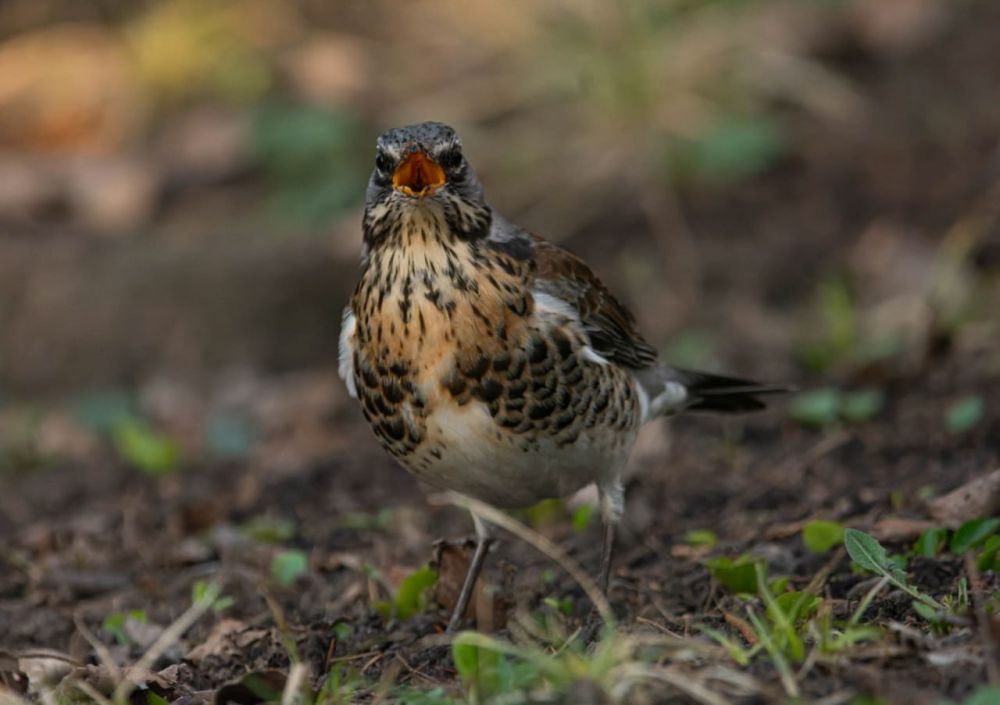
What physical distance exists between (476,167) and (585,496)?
3.97 m

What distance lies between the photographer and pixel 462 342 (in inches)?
167

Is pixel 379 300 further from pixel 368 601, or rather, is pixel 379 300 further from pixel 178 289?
pixel 178 289

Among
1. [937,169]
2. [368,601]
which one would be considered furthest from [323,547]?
[937,169]

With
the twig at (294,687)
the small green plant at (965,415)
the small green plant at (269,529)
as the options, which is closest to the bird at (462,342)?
the twig at (294,687)

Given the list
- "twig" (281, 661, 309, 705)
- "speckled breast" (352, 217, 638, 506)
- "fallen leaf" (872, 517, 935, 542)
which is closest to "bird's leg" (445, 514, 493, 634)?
"speckled breast" (352, 217, 638, 506)

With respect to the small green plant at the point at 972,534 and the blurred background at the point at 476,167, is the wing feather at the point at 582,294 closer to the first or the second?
the small green plant at the point at 972,534

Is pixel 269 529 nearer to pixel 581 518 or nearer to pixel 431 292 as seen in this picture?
pixel 581 518

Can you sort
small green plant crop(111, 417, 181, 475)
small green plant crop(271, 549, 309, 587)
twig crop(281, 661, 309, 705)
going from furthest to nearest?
small green plant crop(111, 417, 181, 475) → small green plant crop(271, 549, 309, 587) → twig crop(281, 661, 309, 705)

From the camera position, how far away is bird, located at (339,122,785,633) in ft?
14.0

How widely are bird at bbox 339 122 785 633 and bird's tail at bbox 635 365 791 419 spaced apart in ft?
2.07

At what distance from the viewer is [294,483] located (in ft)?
21.5

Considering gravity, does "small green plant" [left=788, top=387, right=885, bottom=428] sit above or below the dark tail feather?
below

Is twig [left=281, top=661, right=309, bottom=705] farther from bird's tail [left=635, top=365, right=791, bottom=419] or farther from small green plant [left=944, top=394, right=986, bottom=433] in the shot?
small green plant [left=944, top=394, right=986, bottom=433]

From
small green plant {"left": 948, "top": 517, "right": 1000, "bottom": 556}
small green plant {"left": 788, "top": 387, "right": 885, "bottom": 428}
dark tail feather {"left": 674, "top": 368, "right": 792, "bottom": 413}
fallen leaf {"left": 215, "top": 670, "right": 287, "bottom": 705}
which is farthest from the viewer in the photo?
small green plant {"left": 788, "top": 387, "right": 885, "bottom": 428}
